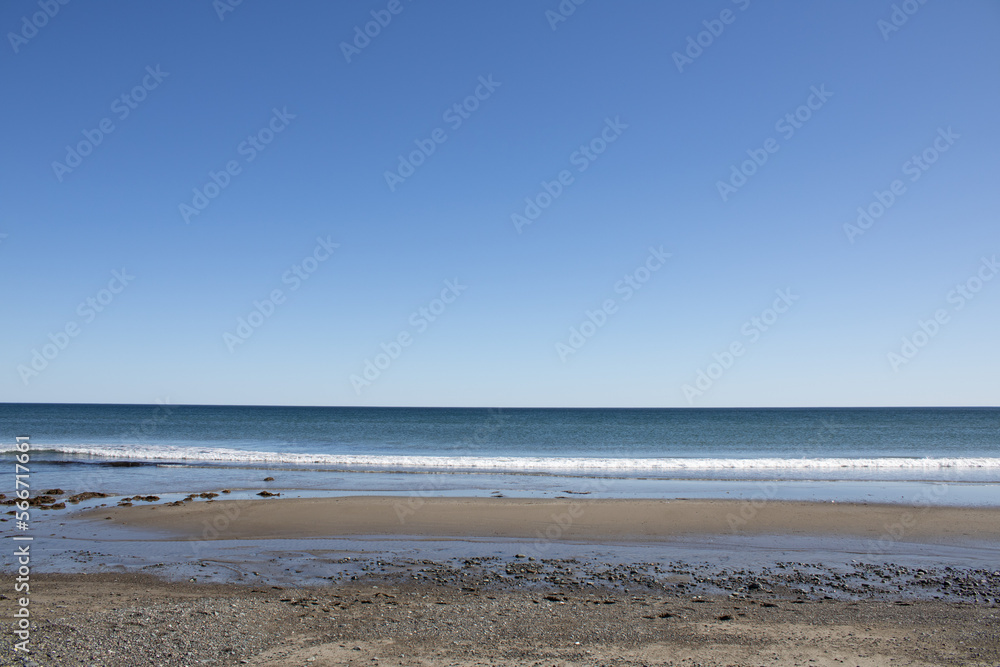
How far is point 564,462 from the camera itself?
30234mm

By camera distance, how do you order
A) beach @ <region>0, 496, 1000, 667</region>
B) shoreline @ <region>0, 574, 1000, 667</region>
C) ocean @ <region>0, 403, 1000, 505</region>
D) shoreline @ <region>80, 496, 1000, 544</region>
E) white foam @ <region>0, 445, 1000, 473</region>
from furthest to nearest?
1. white foam @ <region>0, 445, 1000, 473</region>
2. ocean @ <region>0, 403, 1000, 505</region>
3. shoreline @ <region>80, 496, 1000, 544</region>
4. beach @ <region>0, 496, 1000, 667</region>
5. shoreline @ <region>0, 574, 1000, 667</region>

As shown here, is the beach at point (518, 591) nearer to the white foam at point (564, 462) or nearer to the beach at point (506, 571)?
the beach at point (506, 571)

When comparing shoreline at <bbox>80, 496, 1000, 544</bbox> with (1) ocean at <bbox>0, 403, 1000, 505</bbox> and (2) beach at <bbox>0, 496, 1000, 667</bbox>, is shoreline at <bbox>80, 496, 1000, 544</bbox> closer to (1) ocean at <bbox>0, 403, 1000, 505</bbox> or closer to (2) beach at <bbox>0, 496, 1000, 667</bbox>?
(2) beach at <bbox>0, 496, 1000, 667</bbox>

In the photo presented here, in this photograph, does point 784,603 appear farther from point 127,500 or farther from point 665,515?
point 127,500

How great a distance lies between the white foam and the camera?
27.5m

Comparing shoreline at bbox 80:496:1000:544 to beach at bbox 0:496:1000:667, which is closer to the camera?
beach at bbox 0:496:1000:667

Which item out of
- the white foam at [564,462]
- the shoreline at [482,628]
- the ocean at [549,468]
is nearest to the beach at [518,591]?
the shoreline at [482,628]

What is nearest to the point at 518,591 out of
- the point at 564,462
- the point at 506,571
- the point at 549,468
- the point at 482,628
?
the point at 506,571

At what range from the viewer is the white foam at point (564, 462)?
27547 millimetres

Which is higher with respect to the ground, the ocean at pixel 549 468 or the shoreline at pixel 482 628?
the ocean at pixel 549 468

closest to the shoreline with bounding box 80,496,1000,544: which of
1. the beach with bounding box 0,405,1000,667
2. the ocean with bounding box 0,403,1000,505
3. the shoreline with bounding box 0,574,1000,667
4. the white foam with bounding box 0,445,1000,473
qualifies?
the beach with bounding box 0,405,1000,667

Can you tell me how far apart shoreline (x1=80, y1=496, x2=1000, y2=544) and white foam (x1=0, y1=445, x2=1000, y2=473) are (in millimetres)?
9962

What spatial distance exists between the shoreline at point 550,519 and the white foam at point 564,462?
996 cm

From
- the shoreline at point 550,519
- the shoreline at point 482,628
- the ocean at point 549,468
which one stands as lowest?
the shoreline at point 482,628
